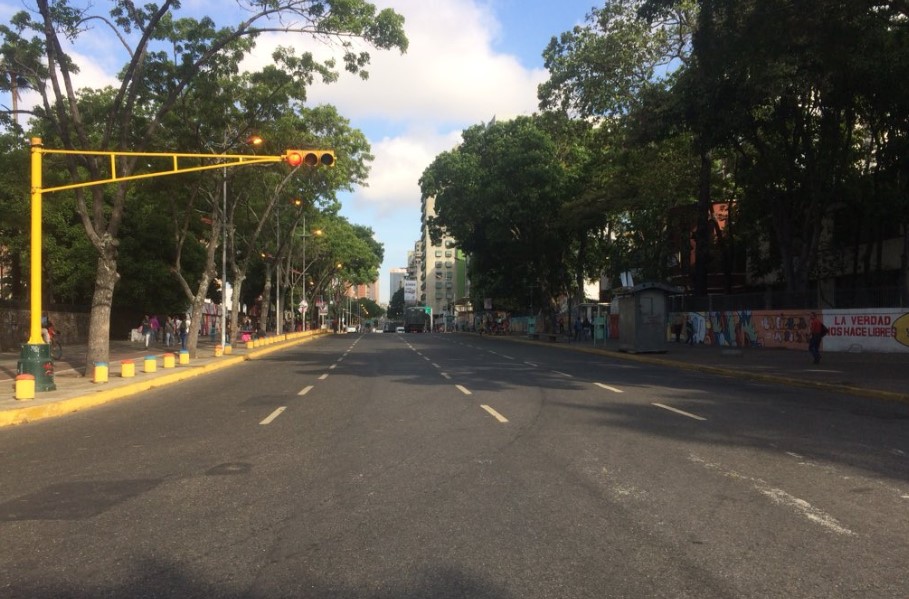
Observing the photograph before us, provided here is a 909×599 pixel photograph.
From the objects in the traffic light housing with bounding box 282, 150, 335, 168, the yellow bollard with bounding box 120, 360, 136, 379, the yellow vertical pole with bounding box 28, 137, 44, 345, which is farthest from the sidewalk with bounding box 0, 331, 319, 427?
the traffic light housing with bounding box 282, 150, 335, 168

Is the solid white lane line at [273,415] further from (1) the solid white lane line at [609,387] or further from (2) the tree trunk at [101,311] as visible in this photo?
(2) the tree trunk at [101,311]

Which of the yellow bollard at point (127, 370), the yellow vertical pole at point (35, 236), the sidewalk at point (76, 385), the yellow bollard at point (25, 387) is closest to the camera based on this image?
the sidewalk at point (76, 385)

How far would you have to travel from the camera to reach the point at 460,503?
6125mm

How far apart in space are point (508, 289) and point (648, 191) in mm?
33114

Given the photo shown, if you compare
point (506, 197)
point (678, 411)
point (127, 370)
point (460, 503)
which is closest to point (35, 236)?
point (127, 370)

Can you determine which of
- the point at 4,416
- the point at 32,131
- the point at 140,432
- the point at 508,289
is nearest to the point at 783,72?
the point at 140,432

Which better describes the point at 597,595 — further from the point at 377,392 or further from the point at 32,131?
the point at 32,131

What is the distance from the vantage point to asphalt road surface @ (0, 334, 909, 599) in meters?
4.43

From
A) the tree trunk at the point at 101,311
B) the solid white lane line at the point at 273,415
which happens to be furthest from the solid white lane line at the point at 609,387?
the tree trunk at the point at 101,311

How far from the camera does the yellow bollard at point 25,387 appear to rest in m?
13.1

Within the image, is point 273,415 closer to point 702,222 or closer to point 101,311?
point 101,311

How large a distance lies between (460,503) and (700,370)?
18266 mm

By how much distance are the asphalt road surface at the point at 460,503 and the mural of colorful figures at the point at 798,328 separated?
15352 mm

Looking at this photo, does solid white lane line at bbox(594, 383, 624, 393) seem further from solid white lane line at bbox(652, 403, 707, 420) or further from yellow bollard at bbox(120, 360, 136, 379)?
yellow bollard at bbox(120, 360, 136, 379)
